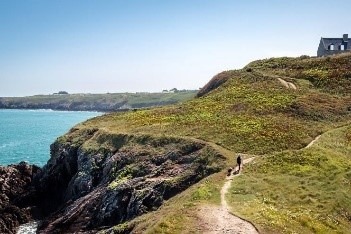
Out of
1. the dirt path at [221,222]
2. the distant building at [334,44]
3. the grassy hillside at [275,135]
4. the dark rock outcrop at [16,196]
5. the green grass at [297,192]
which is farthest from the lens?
the distant building at [334,44]

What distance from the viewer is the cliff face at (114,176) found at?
52.7 m

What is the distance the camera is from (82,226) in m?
56.7

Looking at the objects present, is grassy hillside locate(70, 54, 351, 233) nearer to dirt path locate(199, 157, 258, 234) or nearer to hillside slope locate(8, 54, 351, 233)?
hillside slope locate(8, 54, 351, 233)

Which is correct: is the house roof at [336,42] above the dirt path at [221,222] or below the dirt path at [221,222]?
above

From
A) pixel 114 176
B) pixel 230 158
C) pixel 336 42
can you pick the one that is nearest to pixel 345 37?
pixel 336 42

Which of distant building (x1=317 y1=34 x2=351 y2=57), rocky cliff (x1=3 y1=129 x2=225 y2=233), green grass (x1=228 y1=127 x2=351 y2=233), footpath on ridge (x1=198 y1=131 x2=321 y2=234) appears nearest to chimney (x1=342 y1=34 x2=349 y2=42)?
distant building (x1=317 y1=34 x2=351 y2=57)

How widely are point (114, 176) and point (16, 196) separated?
22122 millimetres

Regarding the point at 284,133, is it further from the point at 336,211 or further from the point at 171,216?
the point at 171,216

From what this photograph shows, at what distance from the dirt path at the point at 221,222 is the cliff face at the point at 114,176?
12.8 meters

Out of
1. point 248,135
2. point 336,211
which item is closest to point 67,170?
point 248,135

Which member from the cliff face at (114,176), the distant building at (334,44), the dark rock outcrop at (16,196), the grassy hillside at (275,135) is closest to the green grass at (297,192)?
the grassy hillside at (275,135)

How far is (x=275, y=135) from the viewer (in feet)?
203

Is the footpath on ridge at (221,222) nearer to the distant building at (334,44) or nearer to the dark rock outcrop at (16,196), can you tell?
the dark rock outcrop at (16,196)

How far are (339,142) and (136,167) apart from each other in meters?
26.5
